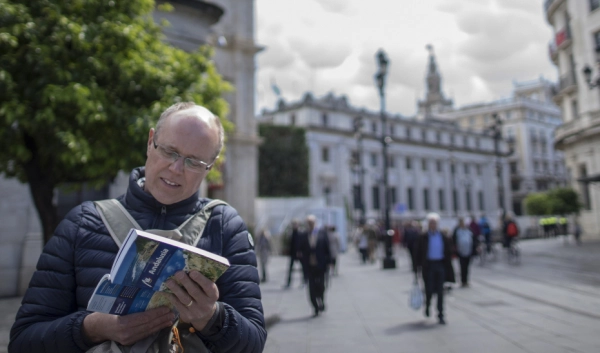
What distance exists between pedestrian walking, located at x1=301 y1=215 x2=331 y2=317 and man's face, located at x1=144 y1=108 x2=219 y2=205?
712 cm

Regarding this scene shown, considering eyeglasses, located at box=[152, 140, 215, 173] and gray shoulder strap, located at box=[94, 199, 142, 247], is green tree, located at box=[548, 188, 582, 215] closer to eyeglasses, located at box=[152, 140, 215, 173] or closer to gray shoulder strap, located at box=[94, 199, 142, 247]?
eyeglasses, located at box=[152, 140, 215, 173]

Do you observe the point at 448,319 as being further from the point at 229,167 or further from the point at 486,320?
the point at 229,167

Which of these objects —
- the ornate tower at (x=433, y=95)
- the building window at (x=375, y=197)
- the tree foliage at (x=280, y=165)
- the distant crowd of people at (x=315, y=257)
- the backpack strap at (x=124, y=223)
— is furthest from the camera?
the ornate tower at (x=433, y=95)

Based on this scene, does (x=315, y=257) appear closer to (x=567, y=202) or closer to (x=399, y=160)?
(x=567, y=202)

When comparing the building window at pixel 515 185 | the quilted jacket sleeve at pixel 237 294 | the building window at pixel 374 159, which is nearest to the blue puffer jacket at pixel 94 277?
the quilted jacket sleeve at pixel 237 294

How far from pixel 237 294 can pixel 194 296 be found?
0.36 m

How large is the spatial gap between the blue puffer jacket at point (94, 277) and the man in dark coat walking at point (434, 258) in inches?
267

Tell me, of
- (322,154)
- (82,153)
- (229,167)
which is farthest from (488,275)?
(322,154)

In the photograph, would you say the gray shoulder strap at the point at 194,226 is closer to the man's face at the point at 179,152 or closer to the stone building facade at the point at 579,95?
the man's face at the point at 179,152

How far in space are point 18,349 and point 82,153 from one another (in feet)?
17.6

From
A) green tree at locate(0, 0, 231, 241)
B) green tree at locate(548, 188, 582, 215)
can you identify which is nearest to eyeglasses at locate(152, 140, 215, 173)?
green tree at locate(0, 0, 231, 241)

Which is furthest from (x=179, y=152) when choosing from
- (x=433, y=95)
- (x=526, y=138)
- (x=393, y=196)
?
(x=433, y=95)

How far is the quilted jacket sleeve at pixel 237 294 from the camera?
1.75 meters

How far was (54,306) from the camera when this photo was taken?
5.81 feet
